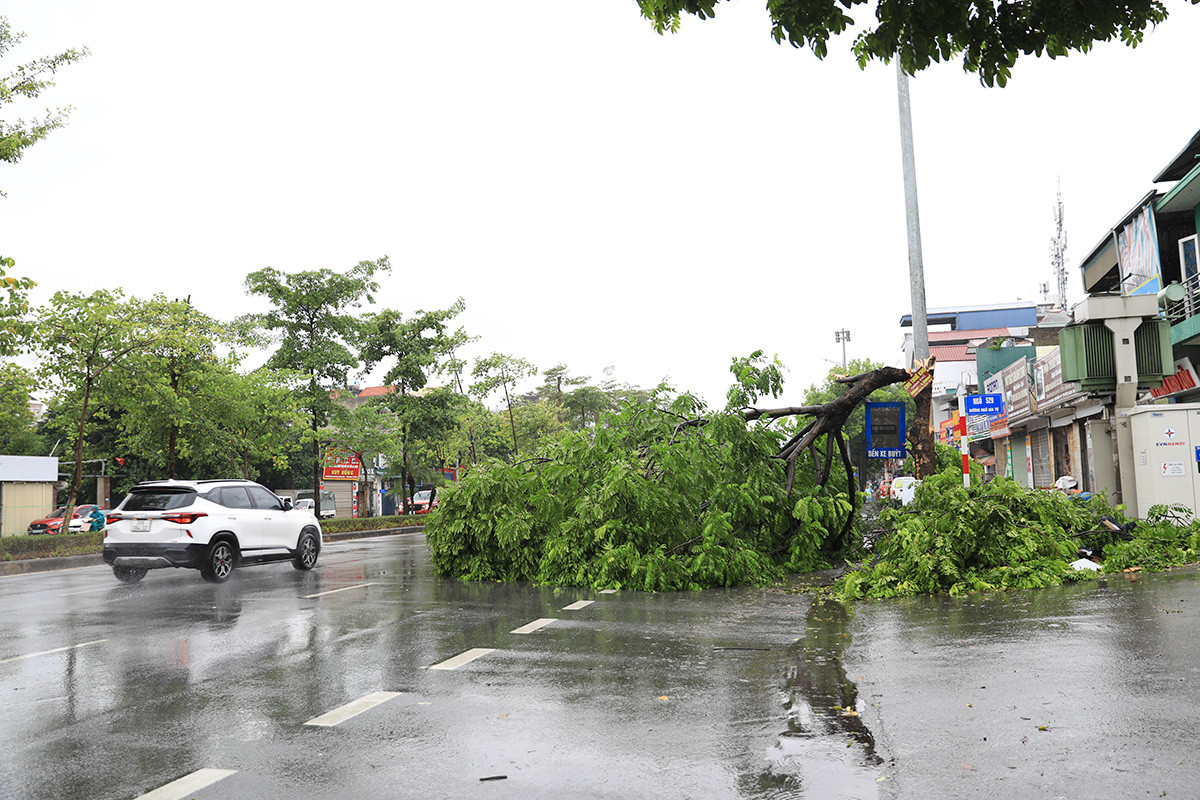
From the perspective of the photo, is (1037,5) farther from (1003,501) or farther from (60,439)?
(60,439)

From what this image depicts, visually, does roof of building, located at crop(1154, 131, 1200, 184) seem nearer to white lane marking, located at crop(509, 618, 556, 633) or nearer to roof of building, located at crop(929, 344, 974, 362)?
white lane marking, located at crop(509, 618, 556, 633)

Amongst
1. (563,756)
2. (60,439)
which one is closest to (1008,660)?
(563,756)

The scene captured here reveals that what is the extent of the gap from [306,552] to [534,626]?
30.7 ft

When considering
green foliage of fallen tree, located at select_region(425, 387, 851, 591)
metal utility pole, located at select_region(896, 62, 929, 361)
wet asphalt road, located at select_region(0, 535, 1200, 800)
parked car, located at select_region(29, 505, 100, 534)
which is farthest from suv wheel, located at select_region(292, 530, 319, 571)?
parked car, located at select_region(29, 505, 100, 534)

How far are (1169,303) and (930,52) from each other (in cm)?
2063

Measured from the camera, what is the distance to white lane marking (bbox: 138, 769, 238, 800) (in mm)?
4066

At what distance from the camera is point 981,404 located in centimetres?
2683

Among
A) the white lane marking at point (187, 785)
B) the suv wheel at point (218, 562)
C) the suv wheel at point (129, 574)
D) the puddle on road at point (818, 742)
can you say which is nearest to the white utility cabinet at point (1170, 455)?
the puddle on road at point (818, 742)

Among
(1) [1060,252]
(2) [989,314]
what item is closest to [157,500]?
(1) [1060,252]

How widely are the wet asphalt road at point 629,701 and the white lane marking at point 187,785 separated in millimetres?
17

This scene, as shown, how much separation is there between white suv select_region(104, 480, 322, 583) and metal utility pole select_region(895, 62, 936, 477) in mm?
11174

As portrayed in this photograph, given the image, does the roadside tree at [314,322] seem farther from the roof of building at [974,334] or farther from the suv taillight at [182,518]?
the roof of building at [974,334]

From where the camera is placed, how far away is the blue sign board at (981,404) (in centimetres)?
2662

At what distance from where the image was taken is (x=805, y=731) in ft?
16.1
